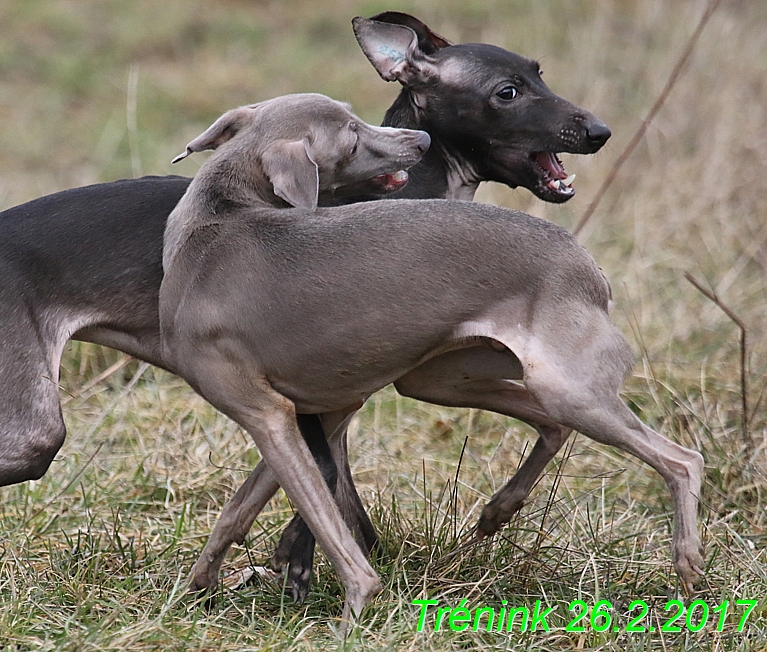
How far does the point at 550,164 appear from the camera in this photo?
14.4 feet

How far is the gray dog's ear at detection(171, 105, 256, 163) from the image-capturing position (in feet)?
13.3

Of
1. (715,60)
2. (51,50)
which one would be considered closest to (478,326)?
(715,60)

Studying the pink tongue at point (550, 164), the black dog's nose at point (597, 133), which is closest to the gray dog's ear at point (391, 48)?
the pink tongue at point (550, 164)

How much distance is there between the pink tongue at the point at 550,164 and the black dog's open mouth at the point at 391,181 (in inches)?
21.1

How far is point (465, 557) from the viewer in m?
4.12

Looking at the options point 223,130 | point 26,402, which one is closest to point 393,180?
point 223,130

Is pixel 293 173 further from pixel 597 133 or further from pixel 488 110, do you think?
pixel 597 133

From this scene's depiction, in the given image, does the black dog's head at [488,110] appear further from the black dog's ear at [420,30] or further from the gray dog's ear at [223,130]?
the gray dog's ear at [223,130]

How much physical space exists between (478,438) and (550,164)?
1706mm

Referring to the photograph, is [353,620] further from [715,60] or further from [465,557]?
[715,60]

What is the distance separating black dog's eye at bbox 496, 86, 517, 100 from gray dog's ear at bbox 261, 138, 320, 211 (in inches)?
33.0

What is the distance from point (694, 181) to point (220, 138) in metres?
4.90

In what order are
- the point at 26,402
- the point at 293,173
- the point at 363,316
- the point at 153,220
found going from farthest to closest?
the point at 153,220 < the point at 26,402 < the point at 293,173 < the point at 363,316

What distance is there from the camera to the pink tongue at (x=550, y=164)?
4387 millimetres
